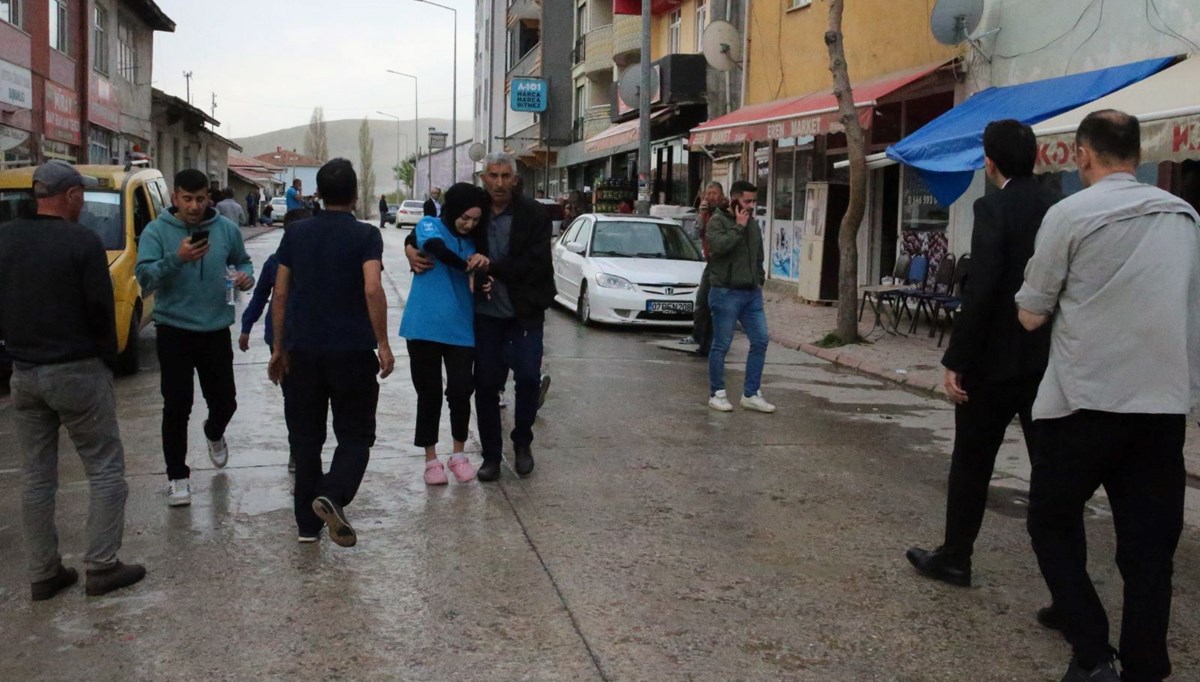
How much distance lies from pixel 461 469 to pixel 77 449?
2329mm

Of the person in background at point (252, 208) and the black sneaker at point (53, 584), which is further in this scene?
the person in background at point (252, 208)

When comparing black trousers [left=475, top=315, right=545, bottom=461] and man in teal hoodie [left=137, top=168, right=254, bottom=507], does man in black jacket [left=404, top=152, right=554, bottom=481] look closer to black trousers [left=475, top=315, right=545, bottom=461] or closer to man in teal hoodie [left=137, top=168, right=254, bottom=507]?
black trousers [left=475, top=315, right=545, bottom=461]

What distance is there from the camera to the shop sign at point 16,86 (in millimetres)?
19516

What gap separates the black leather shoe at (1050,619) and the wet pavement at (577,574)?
43 millimetres

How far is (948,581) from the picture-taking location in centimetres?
485

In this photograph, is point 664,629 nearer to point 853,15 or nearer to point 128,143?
point 853,15

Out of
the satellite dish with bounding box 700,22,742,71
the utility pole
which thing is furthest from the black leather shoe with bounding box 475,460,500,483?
the satellite dish with bounding box 700,22,742,71

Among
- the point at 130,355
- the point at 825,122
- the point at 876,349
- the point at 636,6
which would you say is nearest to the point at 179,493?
the point at 130,355

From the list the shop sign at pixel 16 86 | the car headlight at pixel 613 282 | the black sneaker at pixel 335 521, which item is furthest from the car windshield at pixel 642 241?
the shop sign at pixel 16 86

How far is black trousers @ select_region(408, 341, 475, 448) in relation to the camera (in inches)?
244

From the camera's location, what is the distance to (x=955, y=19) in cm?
1415

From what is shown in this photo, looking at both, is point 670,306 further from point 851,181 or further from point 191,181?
point 191,181

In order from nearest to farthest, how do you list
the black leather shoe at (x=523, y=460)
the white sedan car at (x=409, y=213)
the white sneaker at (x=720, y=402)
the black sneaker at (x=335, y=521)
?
the black sneaker at (x=335, y=521), the black leather shoe at (x=523, y=460), the white sneaker at (x=720, y=402), the white sedan car at (x=409, y=213)

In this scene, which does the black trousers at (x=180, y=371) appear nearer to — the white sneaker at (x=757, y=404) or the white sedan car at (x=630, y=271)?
the white sneaker at (x=757, y=404)
